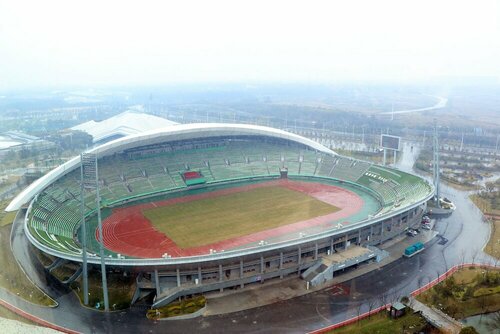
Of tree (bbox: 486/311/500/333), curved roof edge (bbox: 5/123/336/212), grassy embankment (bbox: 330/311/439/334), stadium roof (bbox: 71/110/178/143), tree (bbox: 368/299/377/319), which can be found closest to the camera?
grassy embankment (bbox: 330/311/439/334)

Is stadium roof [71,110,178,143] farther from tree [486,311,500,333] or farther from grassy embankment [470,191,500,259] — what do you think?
tree [486,311,500,333]

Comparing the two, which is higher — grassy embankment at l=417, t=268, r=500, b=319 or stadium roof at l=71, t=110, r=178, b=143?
stadium roof at l=71, t=110, r=178, b=143

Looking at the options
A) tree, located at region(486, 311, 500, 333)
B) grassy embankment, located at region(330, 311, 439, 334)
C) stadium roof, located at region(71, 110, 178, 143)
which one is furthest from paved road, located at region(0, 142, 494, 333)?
stadium roof, located at region(71, 110, 178, 143)

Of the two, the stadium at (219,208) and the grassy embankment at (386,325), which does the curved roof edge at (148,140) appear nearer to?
the stadium at (219,208)

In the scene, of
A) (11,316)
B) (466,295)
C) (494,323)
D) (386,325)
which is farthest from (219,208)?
(494,323)

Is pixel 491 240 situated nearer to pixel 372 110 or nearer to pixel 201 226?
pixel 201 226

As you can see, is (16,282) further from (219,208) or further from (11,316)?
(219,208)

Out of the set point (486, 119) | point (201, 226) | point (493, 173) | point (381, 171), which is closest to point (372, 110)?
point (486, 119)
